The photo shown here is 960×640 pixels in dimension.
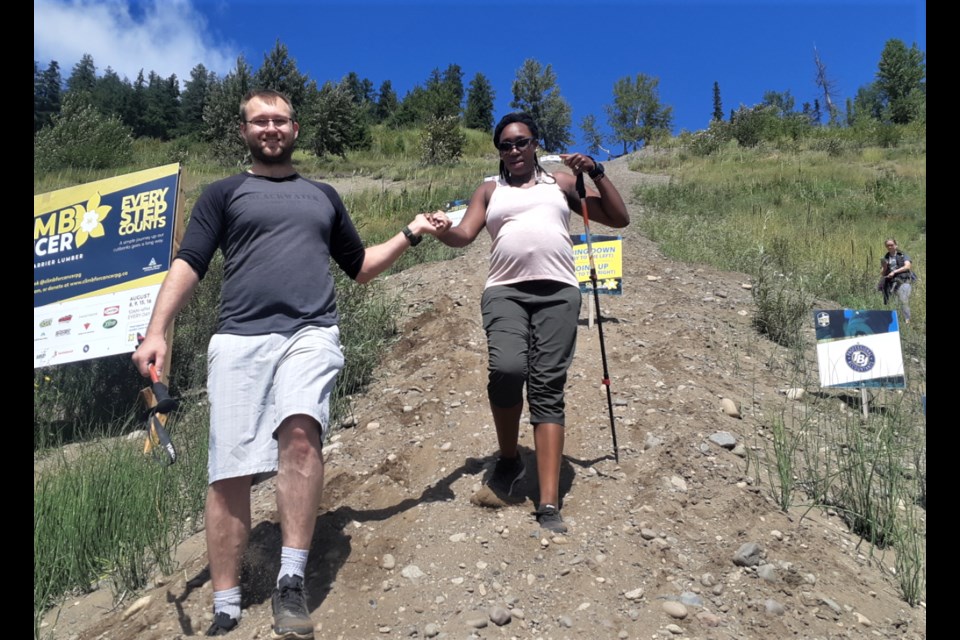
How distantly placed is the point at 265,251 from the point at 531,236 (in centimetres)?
113

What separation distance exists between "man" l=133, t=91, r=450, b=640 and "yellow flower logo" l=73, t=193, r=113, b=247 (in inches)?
134

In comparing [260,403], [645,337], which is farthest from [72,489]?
[645,337]

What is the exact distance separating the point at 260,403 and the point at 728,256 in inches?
319

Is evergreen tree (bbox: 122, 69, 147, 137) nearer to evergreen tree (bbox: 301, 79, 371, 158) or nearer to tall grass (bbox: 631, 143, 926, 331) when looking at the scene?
evergreen tree (bbox: 301, 79, 371, 158)

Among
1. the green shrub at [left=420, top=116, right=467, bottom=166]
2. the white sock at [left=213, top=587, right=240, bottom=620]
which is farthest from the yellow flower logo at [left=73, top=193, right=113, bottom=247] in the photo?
the green shrub at [left=420, top=116, right=467, bottom=166]

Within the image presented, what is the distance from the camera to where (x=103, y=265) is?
5.18 meters

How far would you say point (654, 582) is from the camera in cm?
259

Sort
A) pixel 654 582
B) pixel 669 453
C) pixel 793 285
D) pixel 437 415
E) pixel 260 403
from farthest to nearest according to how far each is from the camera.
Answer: pixel 793 285 → pixel 437 415 → pixel 669 453 → pixel 654 582 → pixel 260 403

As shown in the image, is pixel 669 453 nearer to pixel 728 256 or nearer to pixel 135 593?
pixel 135 593

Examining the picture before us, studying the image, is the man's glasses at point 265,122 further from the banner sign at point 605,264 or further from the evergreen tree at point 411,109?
the evergreen tree at point 411,109

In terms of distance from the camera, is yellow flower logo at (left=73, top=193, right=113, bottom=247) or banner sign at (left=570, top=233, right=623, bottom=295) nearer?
yellow flower logo at (left=73, top=193, right=113, bottom=247)

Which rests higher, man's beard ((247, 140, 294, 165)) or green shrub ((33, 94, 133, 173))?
green shrub ((33, 94, 133, 173))

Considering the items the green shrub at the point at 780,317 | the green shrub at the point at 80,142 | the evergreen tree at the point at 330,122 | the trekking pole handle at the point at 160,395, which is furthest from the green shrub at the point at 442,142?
the trekking pole handle at the point at 160,395

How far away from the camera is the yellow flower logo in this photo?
17.3 feet
